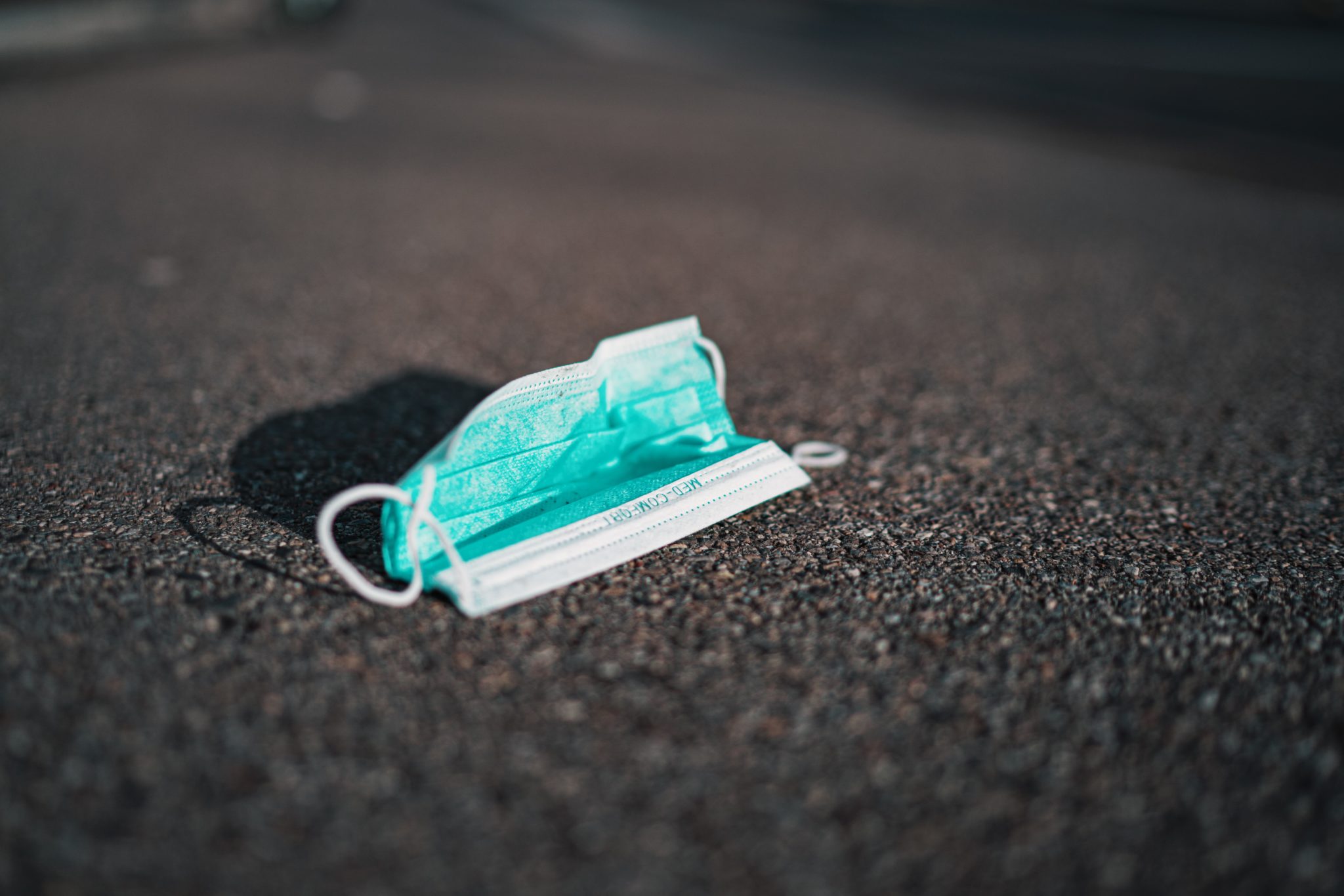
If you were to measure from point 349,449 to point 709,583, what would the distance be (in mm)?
1251

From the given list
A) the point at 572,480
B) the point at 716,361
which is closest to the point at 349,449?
the point at 572,480

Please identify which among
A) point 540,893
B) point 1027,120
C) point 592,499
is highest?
point 1027,120

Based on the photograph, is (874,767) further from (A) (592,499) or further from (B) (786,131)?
(B) (786,131)

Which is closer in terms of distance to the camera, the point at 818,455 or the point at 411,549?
the point at 411,549

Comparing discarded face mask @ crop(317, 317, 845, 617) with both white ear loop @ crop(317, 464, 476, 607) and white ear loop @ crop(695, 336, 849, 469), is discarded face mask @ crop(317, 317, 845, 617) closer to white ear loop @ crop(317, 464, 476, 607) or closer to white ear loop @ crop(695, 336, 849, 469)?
white ear loop @ crop(317, 464, 476, 607)

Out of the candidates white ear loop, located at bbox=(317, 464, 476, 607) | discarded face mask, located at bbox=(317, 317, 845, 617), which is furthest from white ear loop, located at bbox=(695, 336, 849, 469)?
white ear loop, located at bbox=(317, 464, 476, 607)

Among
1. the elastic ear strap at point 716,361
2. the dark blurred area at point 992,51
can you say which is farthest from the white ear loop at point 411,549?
the dark blurred area at point 992,51

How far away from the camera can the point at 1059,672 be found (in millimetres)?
1769

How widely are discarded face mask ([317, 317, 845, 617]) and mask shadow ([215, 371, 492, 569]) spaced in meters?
0.09

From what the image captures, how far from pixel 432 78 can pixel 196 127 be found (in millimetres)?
3241

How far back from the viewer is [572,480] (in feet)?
7.20

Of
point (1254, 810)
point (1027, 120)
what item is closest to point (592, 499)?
point (1254, 810)

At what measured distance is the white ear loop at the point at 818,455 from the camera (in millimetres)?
2592

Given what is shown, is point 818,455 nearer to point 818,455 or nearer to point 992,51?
point 818,455
